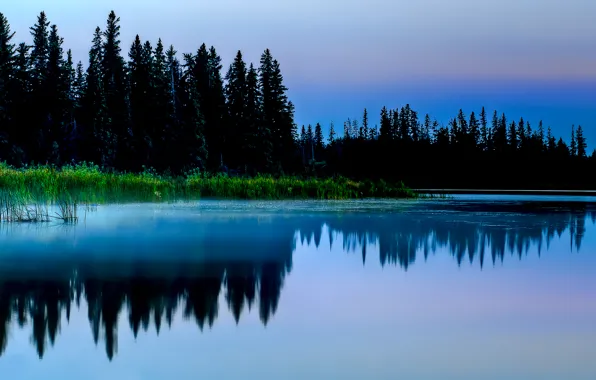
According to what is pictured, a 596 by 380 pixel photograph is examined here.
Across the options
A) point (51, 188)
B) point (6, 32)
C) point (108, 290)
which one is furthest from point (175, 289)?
point (6, 32)

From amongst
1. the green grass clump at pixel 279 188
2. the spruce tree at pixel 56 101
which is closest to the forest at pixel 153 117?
the spruce tree at pixel 56 101

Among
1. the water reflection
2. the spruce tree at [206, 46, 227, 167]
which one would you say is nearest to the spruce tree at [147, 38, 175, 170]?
the spruce tree at [206, 46, 227, 167]

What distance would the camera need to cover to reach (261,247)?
14812 millimetres

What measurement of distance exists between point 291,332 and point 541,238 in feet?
36.2

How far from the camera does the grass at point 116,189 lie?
21.3 meters

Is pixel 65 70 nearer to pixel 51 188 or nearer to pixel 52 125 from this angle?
pixel 52 125

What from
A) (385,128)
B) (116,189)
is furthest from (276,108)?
(116,189)

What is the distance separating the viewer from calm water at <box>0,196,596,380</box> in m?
6.15

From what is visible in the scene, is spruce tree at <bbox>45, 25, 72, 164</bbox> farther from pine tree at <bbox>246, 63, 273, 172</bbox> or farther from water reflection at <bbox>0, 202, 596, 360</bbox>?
water reflection at <bbox>0, 202, 596, 360</bbox>

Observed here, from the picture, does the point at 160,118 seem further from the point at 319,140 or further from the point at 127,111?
the point at 319,140

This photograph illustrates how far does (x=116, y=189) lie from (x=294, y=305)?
20829 millimetres

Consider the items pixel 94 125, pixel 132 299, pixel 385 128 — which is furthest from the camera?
pixel 385 128

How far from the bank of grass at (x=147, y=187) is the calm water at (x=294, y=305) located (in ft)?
22.9

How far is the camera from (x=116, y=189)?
28484 millimetres
